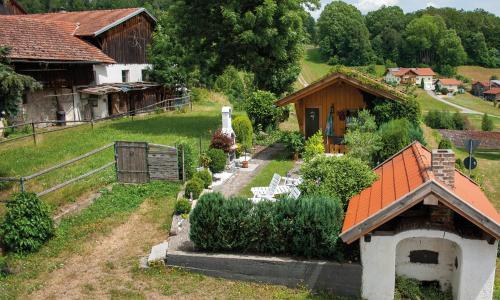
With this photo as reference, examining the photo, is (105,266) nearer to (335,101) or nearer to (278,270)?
(278,270)

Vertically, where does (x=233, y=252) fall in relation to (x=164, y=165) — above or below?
below

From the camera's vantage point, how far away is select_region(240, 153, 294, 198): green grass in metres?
17.9

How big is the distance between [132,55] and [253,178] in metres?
23.4

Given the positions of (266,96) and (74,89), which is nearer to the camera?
(266,96)

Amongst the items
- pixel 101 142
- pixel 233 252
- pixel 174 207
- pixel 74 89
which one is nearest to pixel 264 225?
pixel 233 252

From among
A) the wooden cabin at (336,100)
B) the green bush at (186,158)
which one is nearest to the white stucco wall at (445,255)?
the green bush at (186,158)

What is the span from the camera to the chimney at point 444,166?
1091 cm

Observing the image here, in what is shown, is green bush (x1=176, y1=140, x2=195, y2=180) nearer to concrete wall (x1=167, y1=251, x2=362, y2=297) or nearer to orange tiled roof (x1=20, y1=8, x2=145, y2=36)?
concrete wall (x1=167, y1=251, x2=362, y2=297)

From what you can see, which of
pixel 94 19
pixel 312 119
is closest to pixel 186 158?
pixel 312 119

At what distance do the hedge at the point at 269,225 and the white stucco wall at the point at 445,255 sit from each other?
96 cm

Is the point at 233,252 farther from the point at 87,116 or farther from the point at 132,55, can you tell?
the point at 132,55

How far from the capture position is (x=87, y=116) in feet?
111

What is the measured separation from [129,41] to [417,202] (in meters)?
32.3

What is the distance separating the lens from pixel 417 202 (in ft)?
34.2
